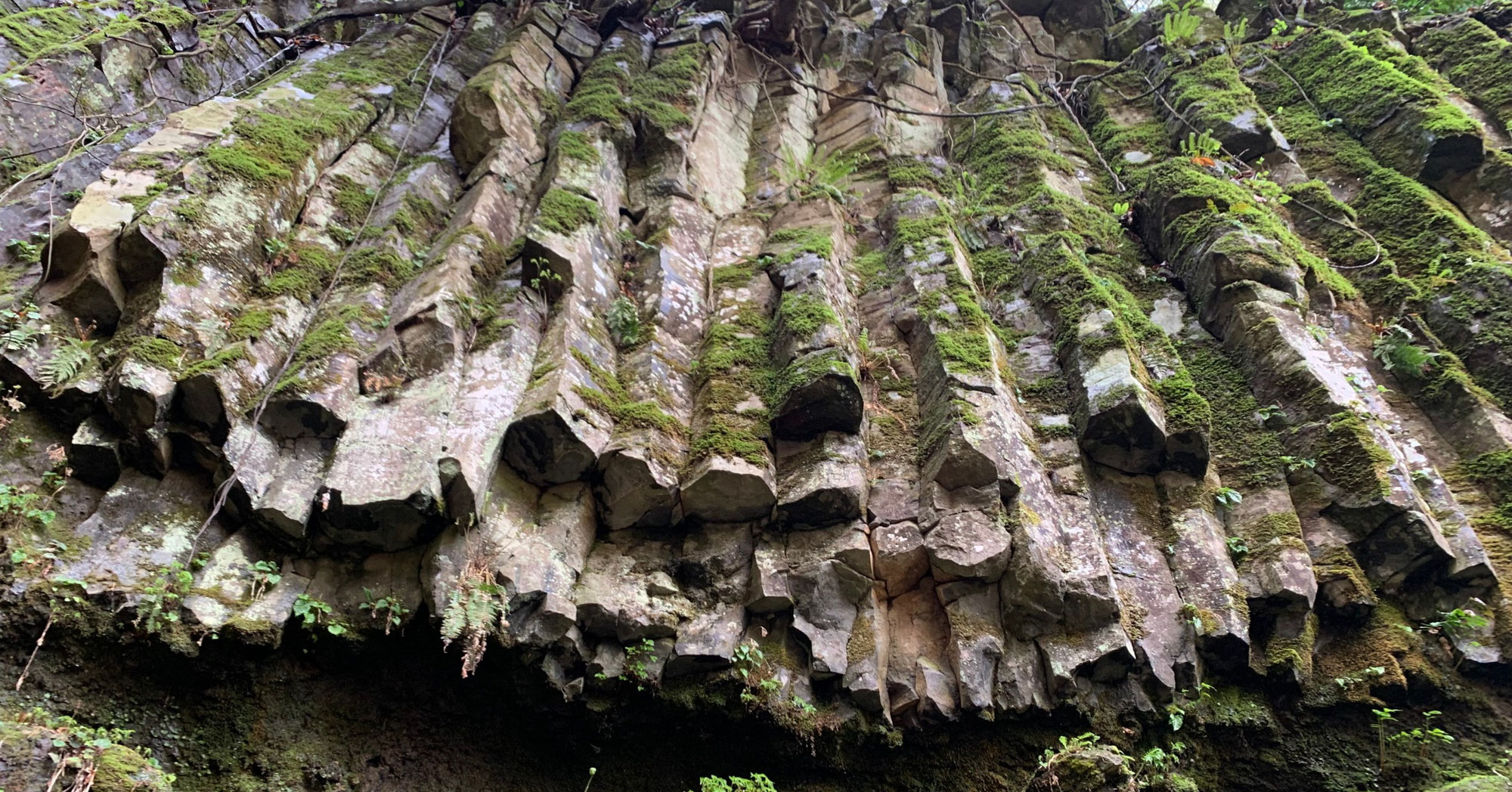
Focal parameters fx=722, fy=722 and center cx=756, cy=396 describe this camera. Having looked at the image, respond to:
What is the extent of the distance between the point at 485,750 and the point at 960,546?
3.60 metres

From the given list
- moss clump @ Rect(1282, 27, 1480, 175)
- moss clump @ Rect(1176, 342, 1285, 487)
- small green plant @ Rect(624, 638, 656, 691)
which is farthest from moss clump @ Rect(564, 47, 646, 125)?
moss clump @ Rect(1282, 27, 1480, 175)

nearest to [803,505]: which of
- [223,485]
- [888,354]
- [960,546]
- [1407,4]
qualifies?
[960,546]

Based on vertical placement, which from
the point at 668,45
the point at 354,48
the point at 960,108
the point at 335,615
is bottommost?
the point at 335,615

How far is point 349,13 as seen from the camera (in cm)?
966

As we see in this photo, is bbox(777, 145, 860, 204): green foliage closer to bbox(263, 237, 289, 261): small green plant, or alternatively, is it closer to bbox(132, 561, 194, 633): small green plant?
bbox(263, 237, 289, 261): small green plant

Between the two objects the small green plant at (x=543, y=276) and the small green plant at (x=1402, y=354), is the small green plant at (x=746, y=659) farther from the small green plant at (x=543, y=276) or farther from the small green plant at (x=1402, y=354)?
the small green plant at (x=1402, y=354)

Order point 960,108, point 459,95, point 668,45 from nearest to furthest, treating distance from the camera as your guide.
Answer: point 459,95 < point 668,45 < point 960,108

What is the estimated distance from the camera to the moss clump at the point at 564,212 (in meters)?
6.82

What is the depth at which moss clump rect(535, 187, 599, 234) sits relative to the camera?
6824 mm


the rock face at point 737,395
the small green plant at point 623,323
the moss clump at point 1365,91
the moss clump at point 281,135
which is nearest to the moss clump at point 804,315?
the rock face at point 737,395

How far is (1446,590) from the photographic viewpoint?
16.1 feet

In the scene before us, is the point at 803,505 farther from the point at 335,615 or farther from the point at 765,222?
the point at 765,222

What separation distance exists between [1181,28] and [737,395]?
363 inches

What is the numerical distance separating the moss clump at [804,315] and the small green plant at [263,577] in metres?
4.22
